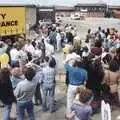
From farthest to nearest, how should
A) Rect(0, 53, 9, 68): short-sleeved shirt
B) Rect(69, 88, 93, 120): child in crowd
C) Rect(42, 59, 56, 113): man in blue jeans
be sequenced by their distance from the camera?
Rect(0, 53, 9, 68): short-sleeved shirt < Rect(42, 59, 56, 113): man in blue jeans < Rect(69, 88, 93, 120): child in crowd

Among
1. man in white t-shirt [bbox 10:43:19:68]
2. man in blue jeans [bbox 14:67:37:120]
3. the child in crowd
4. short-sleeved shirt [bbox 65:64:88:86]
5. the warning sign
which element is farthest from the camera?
the warning sign

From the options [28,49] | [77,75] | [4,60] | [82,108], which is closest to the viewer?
[82,108]

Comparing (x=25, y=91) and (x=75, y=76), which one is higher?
(x=75, y=76)

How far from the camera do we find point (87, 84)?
13391 millimetres

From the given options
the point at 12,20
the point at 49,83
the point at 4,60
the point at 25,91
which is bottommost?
the point at 49,83

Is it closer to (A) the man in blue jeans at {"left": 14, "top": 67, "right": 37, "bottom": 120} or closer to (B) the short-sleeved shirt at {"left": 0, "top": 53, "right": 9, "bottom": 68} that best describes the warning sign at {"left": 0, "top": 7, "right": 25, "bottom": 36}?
(B) the short-sleeved shirt at {"left": 0, "top": 53, "right": 9, "bottom": 68}

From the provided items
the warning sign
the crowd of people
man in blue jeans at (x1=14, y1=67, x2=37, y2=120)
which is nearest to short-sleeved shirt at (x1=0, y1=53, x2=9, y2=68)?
the crowd of people

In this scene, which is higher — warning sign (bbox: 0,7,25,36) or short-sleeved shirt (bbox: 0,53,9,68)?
warning sign (bbox: 0,7,25,36)

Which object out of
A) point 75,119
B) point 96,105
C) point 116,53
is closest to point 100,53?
point 116,53

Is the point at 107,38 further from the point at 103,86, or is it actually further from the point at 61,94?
the point at 103,86

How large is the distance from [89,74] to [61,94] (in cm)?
309

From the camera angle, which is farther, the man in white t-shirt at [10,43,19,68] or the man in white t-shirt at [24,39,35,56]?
the man in white t-shirt at [24,39,35,56]

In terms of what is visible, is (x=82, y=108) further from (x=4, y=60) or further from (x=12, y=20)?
(x=12, y=20)

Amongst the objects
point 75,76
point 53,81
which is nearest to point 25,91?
point 75,76
